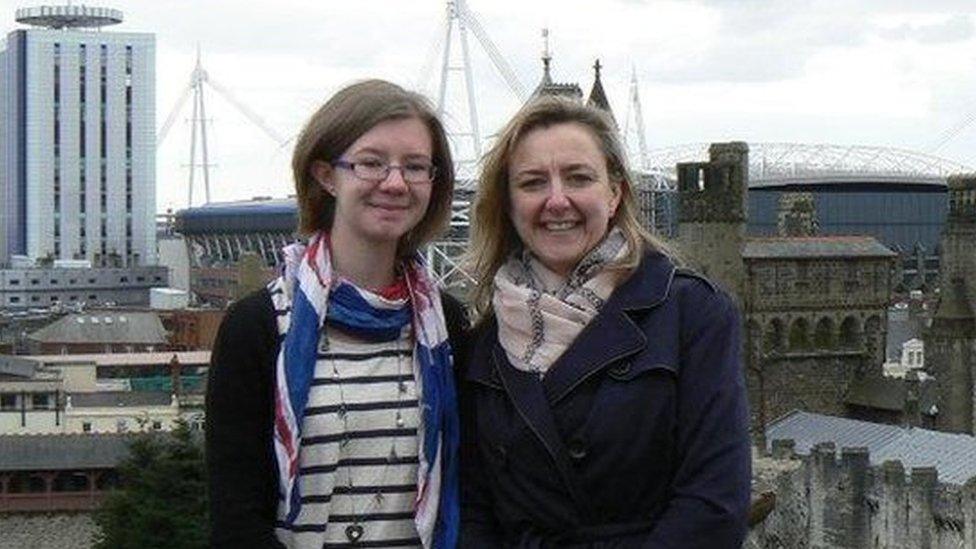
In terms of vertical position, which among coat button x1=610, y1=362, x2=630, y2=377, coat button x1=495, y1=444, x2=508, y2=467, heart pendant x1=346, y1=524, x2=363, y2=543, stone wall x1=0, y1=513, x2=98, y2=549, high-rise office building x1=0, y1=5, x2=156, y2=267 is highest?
high-rise office building x1=0, y1=5, x2=156, y2=267

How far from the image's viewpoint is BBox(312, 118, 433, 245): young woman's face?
5.27 metres

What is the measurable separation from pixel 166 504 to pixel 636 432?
24665 millimetres

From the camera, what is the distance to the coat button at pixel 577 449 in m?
4.98

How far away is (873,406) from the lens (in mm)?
35625

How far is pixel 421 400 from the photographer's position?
17.3 feet

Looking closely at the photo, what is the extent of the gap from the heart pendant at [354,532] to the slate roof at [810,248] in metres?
29.4

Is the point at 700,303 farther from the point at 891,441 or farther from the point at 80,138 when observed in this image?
the point at 80,138

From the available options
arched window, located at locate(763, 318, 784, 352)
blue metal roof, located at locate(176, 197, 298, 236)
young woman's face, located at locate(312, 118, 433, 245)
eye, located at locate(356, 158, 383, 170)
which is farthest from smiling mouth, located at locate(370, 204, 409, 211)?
blue metal roof, located at locate(176, 197, 298, 236)

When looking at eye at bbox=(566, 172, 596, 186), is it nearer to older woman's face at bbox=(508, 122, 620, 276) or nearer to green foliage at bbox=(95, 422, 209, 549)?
older woman's face at bbox=(508, 122, 620, 276)

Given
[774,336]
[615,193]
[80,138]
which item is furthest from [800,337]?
[80,138]

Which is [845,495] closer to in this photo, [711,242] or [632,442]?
[711,242]

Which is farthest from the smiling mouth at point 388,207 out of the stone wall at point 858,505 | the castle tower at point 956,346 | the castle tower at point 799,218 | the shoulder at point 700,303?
the castle tower at point 799,218

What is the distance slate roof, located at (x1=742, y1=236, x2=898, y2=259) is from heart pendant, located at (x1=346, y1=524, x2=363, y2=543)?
29366 millimetres

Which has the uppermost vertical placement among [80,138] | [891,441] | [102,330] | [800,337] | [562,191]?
[80,138]
